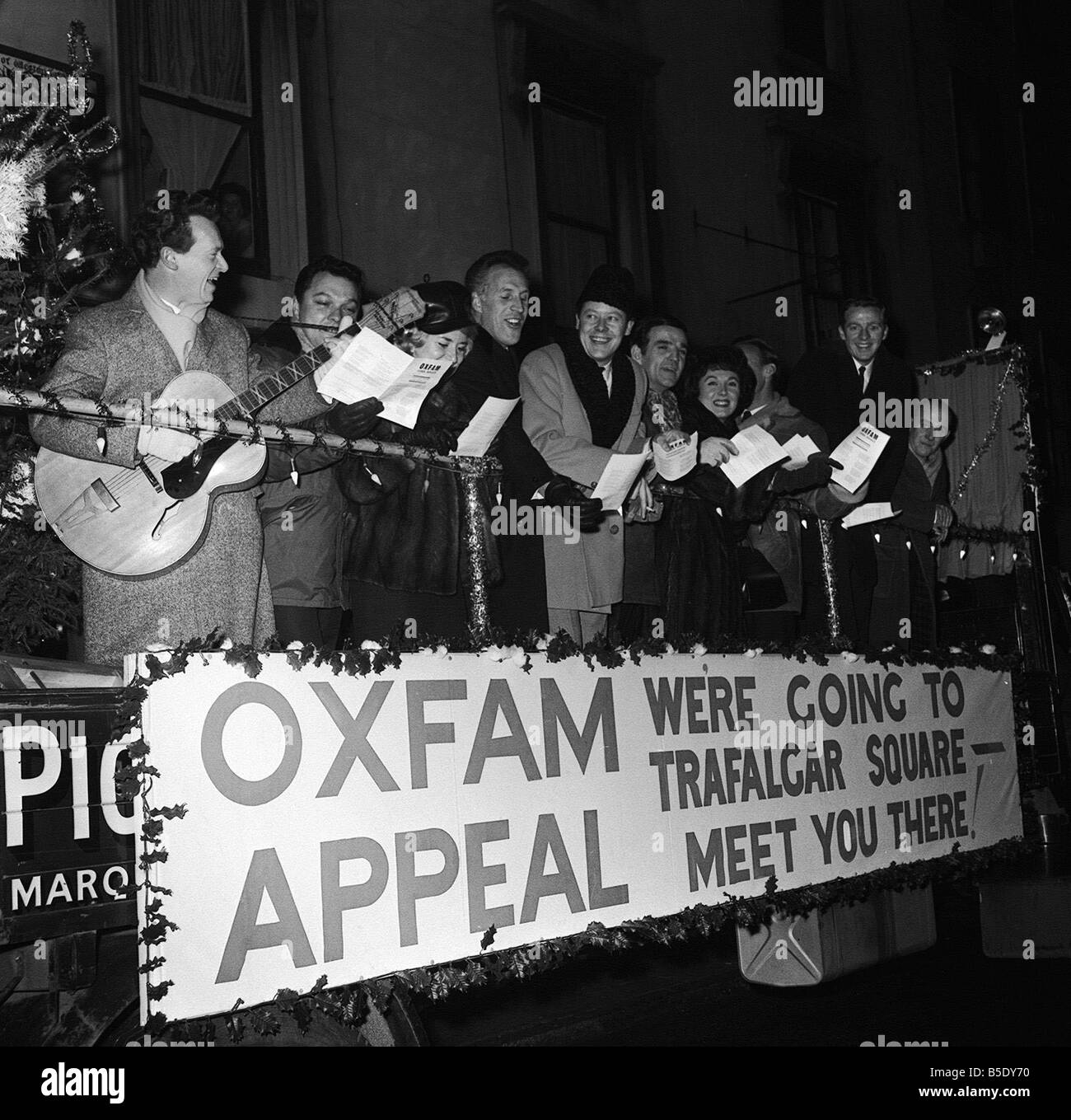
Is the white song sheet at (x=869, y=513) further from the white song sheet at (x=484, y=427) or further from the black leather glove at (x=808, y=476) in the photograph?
the white song sheet at (x=484, y=427)

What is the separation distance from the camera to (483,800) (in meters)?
4.00

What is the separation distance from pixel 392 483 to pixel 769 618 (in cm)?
258

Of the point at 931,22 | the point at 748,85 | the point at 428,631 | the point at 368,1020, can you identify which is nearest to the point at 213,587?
the point at 428,631

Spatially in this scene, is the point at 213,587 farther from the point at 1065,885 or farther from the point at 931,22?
the point at 931,22

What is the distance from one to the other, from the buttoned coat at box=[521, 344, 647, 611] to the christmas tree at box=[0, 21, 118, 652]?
6.02 feet

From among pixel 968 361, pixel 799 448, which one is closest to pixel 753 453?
pixel 799 448

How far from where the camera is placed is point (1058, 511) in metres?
17.1

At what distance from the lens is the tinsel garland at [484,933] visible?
325 cm

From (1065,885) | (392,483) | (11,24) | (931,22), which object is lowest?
(1065,885)

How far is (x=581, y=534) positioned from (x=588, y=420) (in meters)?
0.59

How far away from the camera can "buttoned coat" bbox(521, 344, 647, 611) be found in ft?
17.3

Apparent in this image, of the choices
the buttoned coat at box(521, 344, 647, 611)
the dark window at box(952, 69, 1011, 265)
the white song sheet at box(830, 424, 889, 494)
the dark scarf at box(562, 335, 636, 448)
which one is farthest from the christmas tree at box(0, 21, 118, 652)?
the dark window at box(952, 69, 1011, 265)

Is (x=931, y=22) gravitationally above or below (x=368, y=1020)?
above

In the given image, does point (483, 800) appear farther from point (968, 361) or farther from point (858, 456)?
point (968, 361)
